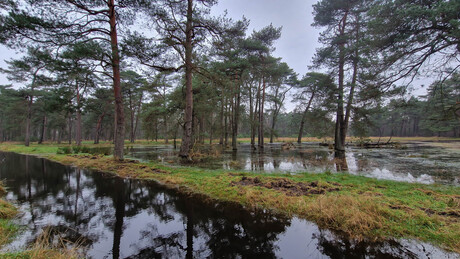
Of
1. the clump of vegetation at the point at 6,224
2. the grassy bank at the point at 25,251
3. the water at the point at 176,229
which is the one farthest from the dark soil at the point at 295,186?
the clump of vegetation at the point at 6,224

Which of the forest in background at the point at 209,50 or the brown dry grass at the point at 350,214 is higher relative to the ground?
the forest in background at the point at 209,50

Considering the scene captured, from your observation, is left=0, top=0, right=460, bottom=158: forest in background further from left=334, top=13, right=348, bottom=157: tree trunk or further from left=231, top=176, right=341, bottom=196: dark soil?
left=231, top=176, right=341, bottom=196: dark soil

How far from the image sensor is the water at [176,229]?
9.37 ft

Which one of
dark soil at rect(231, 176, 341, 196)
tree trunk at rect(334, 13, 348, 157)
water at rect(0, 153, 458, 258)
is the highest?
tree trunk at rect(334, 13, 348, 157)

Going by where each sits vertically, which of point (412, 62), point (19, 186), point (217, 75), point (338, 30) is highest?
point (338, 30)

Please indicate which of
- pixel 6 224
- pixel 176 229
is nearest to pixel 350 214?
pixel 176 229

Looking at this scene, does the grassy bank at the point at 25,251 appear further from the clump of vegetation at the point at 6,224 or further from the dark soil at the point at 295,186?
the dark soil at the point at 295,186

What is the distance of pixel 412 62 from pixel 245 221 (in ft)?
27.6

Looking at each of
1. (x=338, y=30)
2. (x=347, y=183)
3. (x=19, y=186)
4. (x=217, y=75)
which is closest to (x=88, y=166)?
(x=19, y=186)

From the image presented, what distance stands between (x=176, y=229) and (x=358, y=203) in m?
3.91

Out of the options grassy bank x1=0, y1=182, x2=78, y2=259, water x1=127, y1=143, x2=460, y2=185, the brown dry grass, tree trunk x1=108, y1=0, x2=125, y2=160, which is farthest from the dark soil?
tree trunk x1=108, y1=0, x2=125, y2=160

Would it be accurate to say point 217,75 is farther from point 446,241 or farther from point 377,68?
point 446,241

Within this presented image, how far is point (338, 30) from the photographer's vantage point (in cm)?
1603

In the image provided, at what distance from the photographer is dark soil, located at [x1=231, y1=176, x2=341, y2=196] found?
534 centimetres
